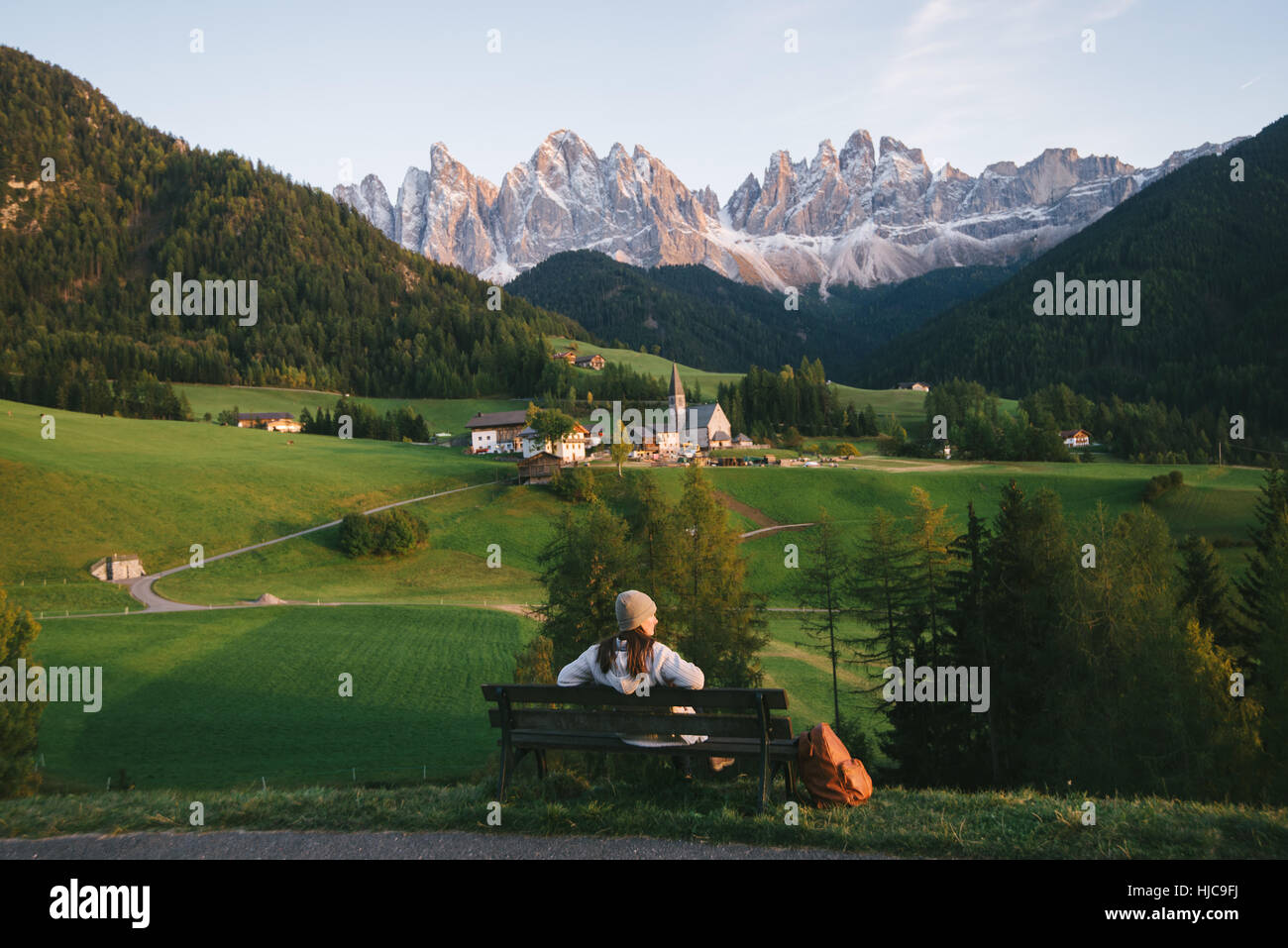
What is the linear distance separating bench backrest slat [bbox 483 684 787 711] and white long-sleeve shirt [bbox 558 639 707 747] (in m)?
0.13

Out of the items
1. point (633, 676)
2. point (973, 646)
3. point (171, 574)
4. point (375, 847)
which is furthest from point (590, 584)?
point (171, 574)

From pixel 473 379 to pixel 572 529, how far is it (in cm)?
15943

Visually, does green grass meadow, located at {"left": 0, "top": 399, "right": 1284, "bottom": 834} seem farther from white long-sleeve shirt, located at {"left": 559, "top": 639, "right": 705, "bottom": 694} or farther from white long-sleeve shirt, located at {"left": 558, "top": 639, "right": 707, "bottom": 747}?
white long-sleeve shirt, located at {"left": 559, "top": 639, "right": 705, "bottom": 694}

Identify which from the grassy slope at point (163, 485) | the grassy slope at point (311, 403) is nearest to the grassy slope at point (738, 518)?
the grassy slope at point (163, 485)

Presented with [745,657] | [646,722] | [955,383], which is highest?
[955,383]

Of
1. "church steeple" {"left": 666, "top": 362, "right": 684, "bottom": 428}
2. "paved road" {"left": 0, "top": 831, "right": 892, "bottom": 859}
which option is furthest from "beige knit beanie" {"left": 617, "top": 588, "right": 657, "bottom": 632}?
"church steeple" {"left": 666, "top": 362, "right": 684, "bottom": 428}

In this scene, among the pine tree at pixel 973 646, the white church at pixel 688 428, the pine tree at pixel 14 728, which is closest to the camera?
the pine tree at pixel 14 728

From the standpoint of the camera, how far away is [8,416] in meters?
95.2

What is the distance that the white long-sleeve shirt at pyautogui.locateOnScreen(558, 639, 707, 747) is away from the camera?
959cm

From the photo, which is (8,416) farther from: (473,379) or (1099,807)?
(1099,807)

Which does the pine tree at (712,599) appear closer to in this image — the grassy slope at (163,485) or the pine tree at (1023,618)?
the pine tree at (1023,618)

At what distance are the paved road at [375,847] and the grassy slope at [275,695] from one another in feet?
65.6

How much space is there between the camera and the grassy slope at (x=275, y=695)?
29.7 metres
